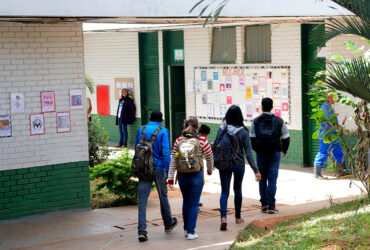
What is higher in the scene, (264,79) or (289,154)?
(264,79)

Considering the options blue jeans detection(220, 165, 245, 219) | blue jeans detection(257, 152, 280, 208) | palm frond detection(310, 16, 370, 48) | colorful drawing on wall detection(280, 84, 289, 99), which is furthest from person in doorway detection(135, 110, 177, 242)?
colorful drawing on wall detection(280, 84, 289, 99)

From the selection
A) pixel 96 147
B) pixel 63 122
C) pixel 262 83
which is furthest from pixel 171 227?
pixel 262 83

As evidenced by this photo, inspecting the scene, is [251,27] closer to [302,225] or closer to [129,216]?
[129,216]

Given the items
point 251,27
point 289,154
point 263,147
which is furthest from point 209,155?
point 251,27

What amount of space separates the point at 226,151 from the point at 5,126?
3.53 meters

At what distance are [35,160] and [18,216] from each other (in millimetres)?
914

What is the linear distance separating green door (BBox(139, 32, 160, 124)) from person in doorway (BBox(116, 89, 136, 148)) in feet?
1.07

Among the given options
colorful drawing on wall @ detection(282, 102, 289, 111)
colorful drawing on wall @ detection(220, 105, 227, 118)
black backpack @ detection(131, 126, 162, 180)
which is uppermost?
colorful drawing on wall @ detection(282, 102, 289, 111)

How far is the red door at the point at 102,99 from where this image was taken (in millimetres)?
20781

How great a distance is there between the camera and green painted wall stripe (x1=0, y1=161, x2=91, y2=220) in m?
10.2

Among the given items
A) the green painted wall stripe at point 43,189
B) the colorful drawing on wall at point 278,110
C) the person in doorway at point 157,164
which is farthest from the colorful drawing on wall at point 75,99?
the colorful drawing on wall at point 278,110

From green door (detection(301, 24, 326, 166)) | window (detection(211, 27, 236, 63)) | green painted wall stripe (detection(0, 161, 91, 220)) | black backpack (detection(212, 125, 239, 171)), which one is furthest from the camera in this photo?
window (detection(211, 27, 236, 63))

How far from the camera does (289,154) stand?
49.7 ft

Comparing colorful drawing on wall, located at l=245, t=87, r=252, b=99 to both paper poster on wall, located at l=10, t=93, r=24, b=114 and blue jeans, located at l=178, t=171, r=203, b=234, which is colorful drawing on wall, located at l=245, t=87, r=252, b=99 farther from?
blue jeans, located at l=178, t=171, r=203, b=234
